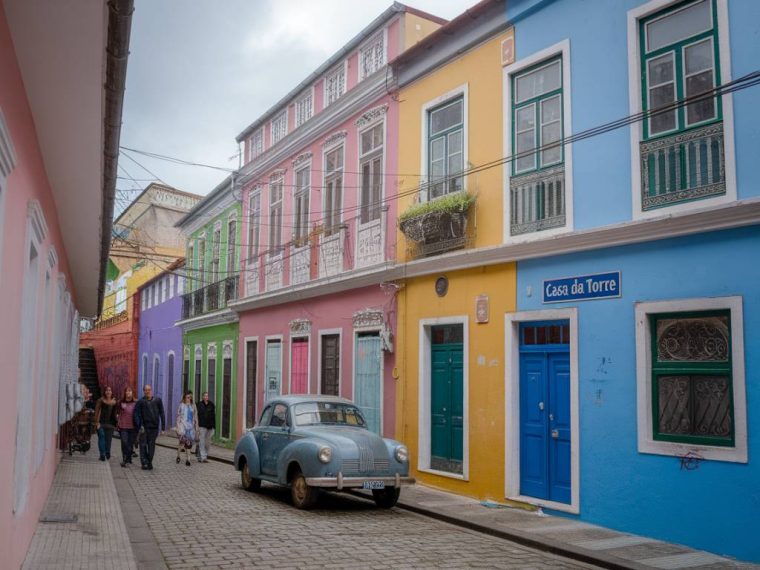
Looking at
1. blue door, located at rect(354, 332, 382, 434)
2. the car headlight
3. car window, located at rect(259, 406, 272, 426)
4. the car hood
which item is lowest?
the car headlight

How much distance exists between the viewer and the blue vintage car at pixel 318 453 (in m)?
11.4

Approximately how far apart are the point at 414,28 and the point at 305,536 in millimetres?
11010

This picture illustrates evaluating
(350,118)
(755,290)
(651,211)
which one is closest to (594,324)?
(651,211)

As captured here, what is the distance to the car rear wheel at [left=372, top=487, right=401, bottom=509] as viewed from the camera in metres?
12.0

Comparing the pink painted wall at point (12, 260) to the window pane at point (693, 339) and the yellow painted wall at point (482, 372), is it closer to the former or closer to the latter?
the yellow painted wall at point (482, 372)

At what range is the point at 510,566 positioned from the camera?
27.2 feet

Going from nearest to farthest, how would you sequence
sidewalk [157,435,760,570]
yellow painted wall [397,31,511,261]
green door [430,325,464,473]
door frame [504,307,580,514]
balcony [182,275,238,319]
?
sidewalk [157,435,760,570] < door frame [504,307,580,514] < yellow painted wall [397,31,511,261] < green door [430,325,464,473] < balcony [182,275,238,319]

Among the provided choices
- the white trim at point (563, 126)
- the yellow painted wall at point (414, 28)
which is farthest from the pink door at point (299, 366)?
the white trim at point (563, 126)

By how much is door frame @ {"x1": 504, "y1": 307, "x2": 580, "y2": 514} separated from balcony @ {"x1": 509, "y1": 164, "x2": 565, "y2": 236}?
4.35ft

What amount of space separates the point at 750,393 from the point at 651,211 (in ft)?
8.59

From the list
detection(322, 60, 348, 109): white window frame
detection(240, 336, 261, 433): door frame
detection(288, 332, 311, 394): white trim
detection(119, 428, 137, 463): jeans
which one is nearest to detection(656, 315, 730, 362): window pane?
detection(322, 60, 348, 109): white window frame

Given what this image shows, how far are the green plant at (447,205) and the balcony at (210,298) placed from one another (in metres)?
12.1

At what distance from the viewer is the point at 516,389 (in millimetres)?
12375

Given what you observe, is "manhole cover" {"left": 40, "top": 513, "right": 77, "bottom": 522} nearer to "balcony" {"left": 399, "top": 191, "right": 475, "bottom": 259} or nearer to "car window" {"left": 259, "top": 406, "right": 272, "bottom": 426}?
"car window" {"left": 259, "top": 406, "right": 272, "bottom": 426}
